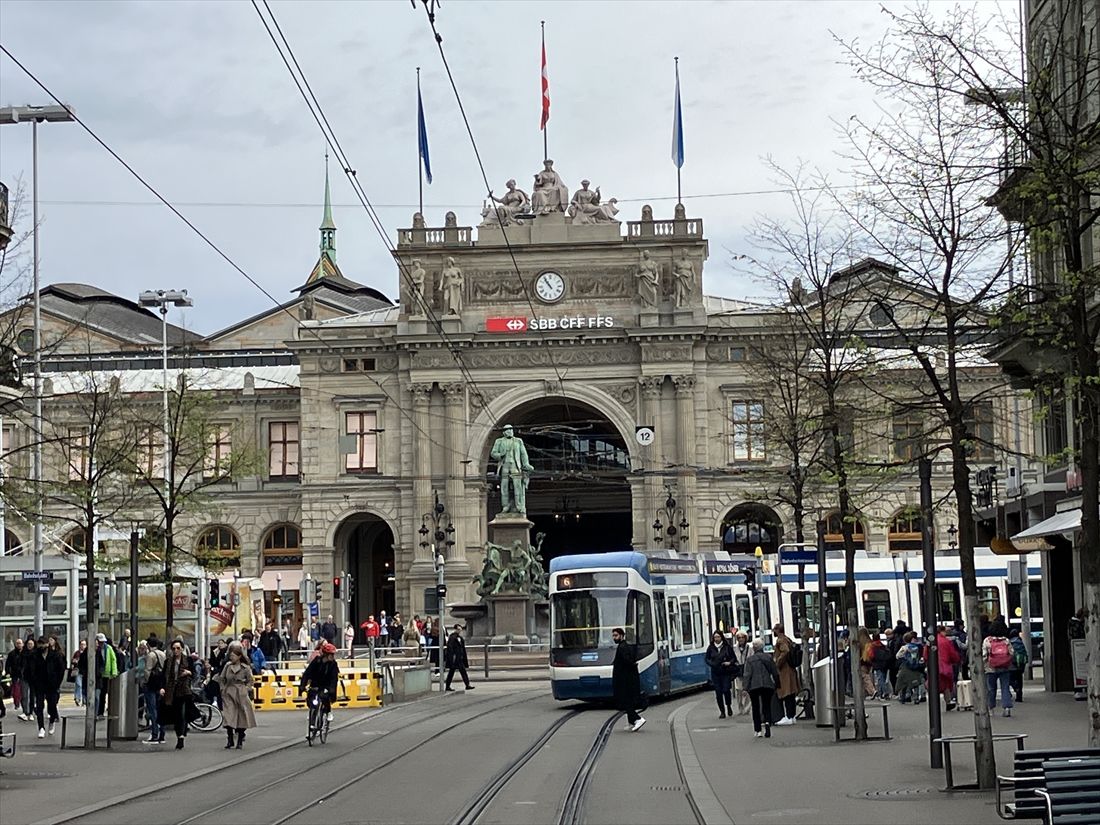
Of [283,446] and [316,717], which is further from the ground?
[283,446]

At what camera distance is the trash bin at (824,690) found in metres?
28.7

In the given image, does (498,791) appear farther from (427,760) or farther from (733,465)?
(733,465)

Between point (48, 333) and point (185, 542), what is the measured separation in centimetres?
1276

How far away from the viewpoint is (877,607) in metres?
54.6

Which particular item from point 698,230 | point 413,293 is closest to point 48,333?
point 413,293

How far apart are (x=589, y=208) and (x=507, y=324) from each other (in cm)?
696

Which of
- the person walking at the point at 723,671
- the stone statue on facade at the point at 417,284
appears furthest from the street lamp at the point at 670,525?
the person walking at the point at 723,671

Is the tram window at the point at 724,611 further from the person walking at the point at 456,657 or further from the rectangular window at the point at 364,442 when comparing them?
the rectangular window at the point at 364,442

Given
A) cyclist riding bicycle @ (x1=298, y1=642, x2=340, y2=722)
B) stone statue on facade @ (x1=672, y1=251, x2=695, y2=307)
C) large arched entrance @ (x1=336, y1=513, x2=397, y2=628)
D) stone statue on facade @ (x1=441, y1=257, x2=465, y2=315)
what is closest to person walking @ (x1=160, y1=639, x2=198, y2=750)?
cyclist riding bicycle @ (x1=298, y1=642, x2=340, y2=722)

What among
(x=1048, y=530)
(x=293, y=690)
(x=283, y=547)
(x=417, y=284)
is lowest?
(x=293, y=690)

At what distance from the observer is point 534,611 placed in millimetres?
56719

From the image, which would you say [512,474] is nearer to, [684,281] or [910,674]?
[910,674]

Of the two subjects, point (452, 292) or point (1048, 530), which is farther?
point (452, 292)

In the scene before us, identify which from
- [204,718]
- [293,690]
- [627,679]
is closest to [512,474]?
[293,690]
